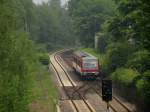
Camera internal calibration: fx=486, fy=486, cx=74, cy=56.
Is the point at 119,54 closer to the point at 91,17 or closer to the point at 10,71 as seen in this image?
the point at 10,71

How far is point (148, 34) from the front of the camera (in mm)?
28203

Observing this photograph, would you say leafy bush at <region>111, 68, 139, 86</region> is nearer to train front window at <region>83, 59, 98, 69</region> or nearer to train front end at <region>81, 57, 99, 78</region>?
train front end at <region>81, 57, 99, 78</region>

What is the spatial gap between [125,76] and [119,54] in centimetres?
783

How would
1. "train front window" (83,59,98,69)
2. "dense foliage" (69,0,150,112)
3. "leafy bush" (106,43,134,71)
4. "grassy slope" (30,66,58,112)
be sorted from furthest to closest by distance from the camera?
"train front window" (83,59,98,69)
"leafy bush" (106,43,134,71)
"grassy slope" (30,66,58,112)
"dense foliage" (69,0,150,112)

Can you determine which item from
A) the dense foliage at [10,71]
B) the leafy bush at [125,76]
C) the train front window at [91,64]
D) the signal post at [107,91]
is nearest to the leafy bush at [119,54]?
the train front window at [91,64]

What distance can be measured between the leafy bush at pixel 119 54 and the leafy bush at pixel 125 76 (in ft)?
8.86

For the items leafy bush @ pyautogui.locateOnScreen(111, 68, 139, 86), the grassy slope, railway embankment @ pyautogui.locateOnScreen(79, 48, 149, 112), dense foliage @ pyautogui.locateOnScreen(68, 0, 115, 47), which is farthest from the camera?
dense foliage @ pyautogui.locateOnScreen(68, 0, 115, 47)

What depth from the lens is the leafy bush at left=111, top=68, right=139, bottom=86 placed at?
42.0m

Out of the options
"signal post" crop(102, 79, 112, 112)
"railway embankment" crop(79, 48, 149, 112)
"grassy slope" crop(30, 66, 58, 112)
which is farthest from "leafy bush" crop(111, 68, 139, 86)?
"signal post" crop(102, 79, 112, 112)

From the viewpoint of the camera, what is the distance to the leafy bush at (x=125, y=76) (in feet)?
138

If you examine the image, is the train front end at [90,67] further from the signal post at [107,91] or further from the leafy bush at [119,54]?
the signal post at [107,91]

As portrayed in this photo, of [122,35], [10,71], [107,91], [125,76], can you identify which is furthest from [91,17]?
[107,91]

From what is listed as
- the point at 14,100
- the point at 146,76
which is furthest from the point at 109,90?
the point at 146,76

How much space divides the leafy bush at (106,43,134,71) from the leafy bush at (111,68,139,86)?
2.70m
